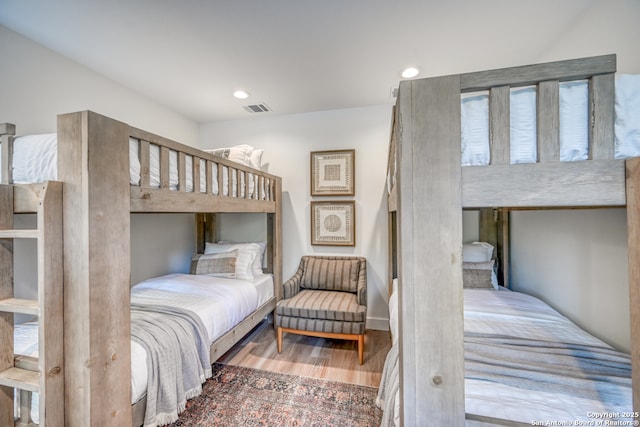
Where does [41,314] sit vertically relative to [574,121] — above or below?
below

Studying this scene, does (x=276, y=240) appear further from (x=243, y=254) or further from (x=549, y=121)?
(x=549, y=121)

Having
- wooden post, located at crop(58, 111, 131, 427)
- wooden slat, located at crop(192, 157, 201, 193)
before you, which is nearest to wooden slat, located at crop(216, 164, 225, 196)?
wooden slat, located at crop(192, 157, 201, 193)

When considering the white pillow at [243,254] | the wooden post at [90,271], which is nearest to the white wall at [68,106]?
the white pillow at [243,254]

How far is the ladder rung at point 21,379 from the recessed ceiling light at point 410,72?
9.76 ft

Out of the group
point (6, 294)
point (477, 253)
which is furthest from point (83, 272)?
point (477, 253)

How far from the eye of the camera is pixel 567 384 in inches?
36.3

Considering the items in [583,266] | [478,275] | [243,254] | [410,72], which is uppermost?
[410,72]

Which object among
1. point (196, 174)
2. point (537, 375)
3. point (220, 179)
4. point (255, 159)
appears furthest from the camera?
point (255, 159)

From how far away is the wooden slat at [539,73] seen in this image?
2.29 ft

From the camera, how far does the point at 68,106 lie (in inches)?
80.8

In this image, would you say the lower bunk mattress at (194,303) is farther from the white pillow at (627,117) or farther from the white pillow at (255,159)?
the white pillow at (627,117)

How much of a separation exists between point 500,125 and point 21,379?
6.94 feet

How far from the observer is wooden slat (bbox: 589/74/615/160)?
71 centimetres

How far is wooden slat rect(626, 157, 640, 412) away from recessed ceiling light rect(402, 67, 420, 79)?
5.99ft
